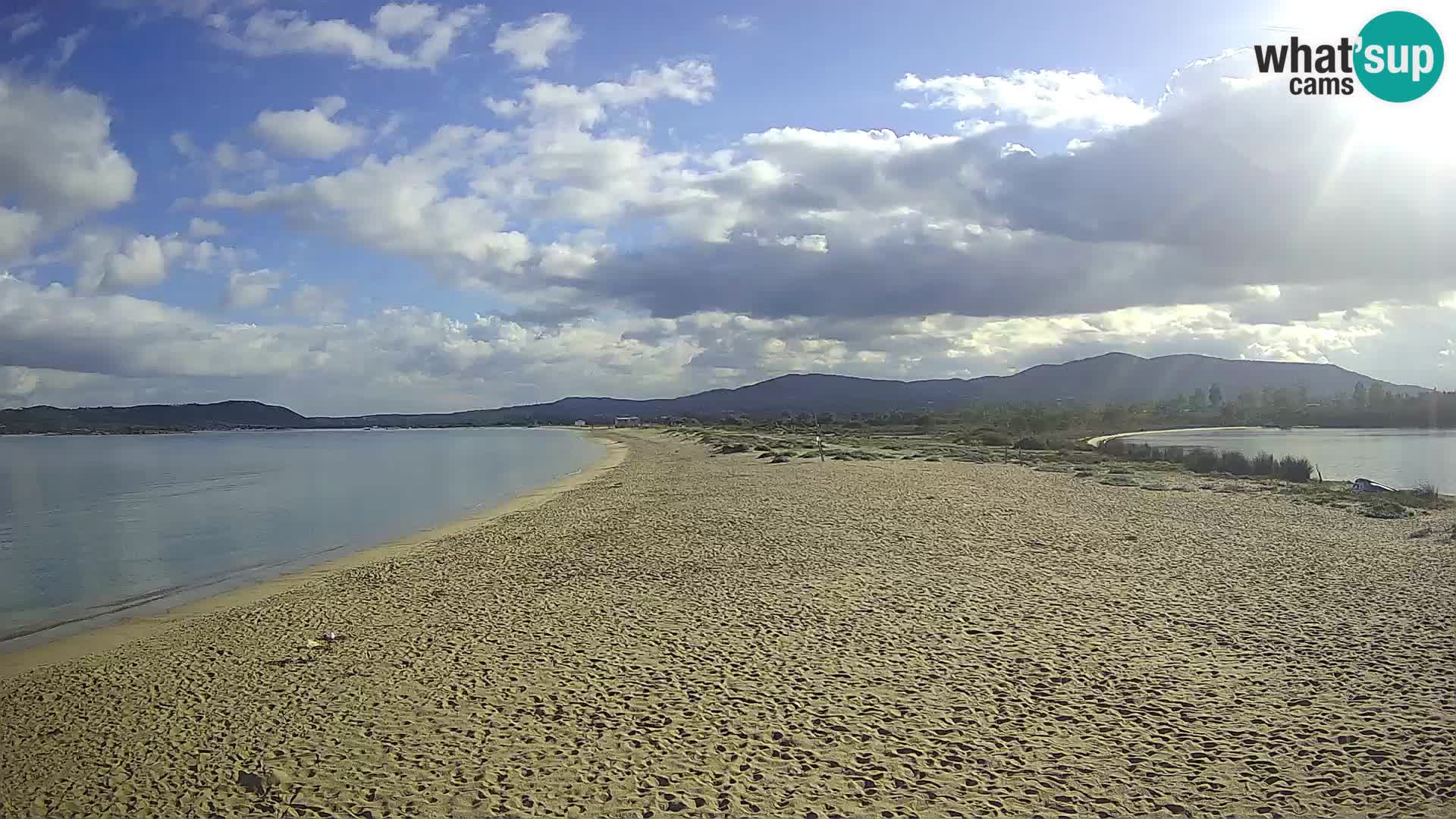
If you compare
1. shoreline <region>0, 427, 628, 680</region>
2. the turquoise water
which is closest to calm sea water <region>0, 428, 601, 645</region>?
shoreline <region>0, 427, 628, 680</region>

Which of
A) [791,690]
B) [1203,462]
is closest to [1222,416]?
[1203,462]

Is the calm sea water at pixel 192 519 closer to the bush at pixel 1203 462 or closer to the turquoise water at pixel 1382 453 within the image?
the bush at pixel 1203 462

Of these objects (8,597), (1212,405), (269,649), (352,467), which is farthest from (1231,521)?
(1212,405)

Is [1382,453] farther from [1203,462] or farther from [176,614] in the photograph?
[176,614]

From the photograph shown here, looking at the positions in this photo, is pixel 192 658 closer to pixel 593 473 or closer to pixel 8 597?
pixel 8 597

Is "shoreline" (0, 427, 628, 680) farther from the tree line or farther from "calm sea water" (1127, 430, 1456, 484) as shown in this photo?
the tree line
